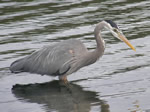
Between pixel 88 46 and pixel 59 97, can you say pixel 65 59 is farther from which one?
pixel 88 46

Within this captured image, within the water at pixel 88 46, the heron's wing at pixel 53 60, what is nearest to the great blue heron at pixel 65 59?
the heron's wing at pixel 53 60

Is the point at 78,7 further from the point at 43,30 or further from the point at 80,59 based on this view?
the point at 80,59

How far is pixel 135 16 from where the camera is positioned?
13.9 metres

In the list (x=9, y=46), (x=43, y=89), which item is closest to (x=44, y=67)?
(x=43, y=89)

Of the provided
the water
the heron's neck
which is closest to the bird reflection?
the water

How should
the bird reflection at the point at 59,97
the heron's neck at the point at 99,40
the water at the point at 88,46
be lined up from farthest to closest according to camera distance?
the heron's neck at the point at 99,40 → the water at the point at 88,46 → the bird reflection at the point at 59,97

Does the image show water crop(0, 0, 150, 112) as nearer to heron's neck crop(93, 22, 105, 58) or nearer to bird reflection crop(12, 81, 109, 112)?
bird reflection crop(12, 81, 109, 112)

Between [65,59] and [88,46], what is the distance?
2.29 m

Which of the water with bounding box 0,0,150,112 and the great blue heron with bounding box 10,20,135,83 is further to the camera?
the great blue heron with bounding box 10,20,135,83

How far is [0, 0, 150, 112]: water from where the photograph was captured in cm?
812

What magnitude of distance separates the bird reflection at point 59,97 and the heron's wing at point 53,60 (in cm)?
32

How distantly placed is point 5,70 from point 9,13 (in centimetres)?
512

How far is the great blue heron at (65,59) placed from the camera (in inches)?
368

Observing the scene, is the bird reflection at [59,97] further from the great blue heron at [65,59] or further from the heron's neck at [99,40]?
the heron's neck at [99,40]
